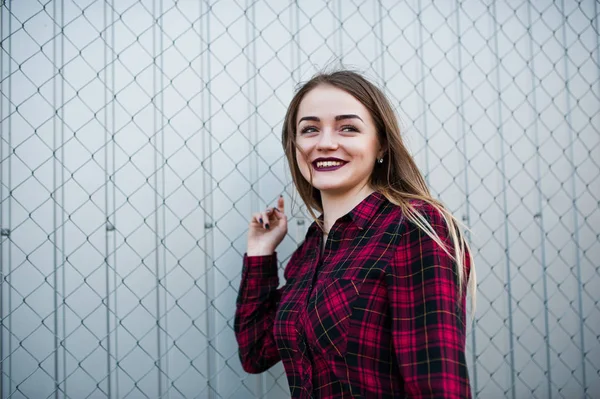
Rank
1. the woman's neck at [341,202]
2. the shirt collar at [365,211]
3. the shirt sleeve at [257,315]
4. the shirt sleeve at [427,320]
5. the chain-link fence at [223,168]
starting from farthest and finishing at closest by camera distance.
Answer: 1. the chain-link fence at [223,168]
2. the shirt sleeve at [257,315]
3. the woman's neck at [341,202]
4. the shirt collar at [365,211]
5. the shirt sleeve at [427,320]

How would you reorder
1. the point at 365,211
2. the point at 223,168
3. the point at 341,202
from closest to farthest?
the point at 365,211
the point at 341,202
the point at 223,168

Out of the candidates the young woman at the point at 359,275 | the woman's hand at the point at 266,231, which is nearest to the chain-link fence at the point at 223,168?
the woman's hand at the point at 266,231

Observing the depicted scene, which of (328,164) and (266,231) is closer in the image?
(328,164)

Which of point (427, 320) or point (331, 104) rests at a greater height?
point (331, 104)

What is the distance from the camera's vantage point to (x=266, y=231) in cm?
173

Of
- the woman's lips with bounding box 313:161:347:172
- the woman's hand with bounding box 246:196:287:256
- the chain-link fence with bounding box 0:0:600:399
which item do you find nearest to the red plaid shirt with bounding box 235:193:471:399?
the woman's lips with bounding box 313:161:347:172

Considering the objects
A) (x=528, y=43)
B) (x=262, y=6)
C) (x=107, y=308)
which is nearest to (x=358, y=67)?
(x=262, y=6)

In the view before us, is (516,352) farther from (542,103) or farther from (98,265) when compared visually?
(98,265)

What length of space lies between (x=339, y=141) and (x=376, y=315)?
0.52 m

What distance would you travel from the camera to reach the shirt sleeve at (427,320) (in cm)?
106

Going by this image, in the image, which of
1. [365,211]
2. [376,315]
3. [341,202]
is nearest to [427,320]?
[376,315]

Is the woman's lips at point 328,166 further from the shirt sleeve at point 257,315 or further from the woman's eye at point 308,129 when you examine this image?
the shirt sleeve at point 257,315

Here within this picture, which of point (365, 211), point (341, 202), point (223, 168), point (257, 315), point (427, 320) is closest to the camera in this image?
point (427, 320)

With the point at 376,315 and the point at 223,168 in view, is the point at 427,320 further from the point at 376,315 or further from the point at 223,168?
the point at 223,168
